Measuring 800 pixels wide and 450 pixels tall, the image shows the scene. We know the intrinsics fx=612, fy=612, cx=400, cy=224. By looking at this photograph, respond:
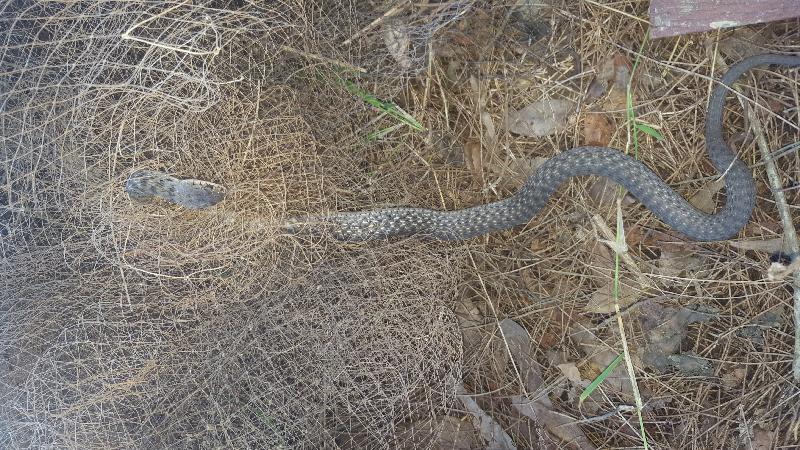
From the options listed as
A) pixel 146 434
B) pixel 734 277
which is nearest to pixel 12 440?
pixel 146 434

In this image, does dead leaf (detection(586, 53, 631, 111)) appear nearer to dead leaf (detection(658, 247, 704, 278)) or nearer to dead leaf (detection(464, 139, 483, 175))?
dead leaf (detection(464, 139, 483, 175))

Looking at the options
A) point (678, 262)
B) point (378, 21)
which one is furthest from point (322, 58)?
point (678, 262)

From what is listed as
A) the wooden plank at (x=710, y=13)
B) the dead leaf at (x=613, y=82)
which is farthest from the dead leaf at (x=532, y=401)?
the wooden plank at (x=710, y=13)

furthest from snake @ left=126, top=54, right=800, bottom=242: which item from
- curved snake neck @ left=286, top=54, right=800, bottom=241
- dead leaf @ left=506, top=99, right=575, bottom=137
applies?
dead leaf @ left=506, top=99, right=575, bottom=137

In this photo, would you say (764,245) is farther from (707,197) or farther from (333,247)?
(333,247)

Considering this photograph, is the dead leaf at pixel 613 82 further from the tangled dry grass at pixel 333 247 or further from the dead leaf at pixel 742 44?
the dead leaf at pixel 742 44
